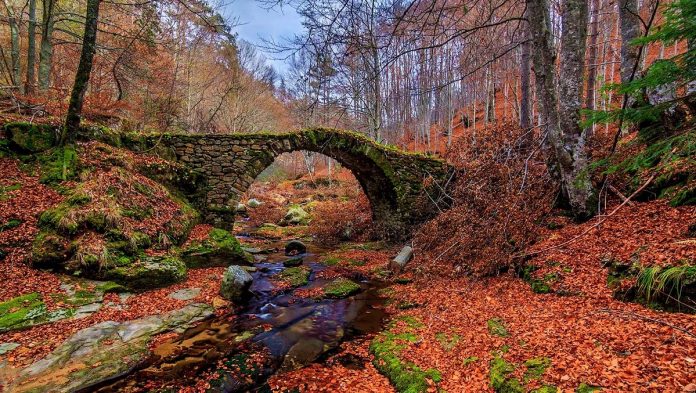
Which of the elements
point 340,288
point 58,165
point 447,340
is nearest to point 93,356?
point 340,288

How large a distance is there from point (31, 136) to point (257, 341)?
7.02 m

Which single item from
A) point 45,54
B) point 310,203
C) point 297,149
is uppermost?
point 45,54

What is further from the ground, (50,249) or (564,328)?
(50,249)

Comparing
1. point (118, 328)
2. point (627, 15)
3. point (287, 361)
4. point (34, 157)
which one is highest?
point (627, 15)

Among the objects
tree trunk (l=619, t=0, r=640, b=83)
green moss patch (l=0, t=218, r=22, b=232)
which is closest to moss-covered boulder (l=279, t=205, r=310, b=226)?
green moss patch (l=0, t=218, r=22, b=232)

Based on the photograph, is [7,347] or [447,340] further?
[447,340]

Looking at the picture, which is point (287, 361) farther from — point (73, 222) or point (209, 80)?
point (209, 80)

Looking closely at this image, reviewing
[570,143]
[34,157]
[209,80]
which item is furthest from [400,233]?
[209,80]

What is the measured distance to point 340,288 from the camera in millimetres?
6961

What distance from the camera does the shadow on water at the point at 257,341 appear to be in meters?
3.77

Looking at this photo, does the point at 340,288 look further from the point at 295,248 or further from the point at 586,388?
the point at 586,388

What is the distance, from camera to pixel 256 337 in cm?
492

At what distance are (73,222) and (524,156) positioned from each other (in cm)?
963

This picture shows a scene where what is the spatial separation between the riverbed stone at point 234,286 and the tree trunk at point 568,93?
→ 623 cm
